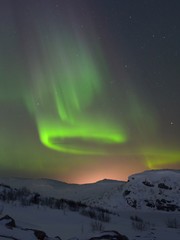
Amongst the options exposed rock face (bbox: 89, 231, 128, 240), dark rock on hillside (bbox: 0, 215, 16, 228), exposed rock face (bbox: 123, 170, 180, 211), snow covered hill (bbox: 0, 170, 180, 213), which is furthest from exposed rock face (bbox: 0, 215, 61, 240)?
exposed rock face (bbox: 123, 170, 180, 211)

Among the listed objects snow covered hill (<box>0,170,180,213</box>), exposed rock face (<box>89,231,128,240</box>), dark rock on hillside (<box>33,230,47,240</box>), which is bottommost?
dark rock on hillside (<box>33,230,47,240</box>)

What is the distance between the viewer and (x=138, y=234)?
9508 millimetres

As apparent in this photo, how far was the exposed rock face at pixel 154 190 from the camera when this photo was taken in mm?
81188

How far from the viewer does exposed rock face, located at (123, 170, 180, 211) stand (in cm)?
8119

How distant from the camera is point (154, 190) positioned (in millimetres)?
95312

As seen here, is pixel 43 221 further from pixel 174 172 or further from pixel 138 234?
pixel 174 172

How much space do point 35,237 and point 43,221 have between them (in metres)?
2.51

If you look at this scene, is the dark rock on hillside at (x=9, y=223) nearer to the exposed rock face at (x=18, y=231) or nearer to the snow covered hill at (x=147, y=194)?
the exposed rock face at (x=18, y=231)

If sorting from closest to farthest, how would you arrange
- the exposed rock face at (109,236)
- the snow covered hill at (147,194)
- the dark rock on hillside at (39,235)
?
the dark rock on hillside at (39,235) < the exposed rock face at (109,236) < the snow covered hill at (147,194)

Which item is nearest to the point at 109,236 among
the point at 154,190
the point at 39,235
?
the point at 39,235

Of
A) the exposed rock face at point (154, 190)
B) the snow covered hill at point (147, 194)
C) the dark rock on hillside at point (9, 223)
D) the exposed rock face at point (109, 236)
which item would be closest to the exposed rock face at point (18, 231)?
the dark rock on hillside at point (9, 223)

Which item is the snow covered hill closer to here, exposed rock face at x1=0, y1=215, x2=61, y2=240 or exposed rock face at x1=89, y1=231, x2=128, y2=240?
exposed rock face at x1=89, y1=231, x2=128, y2=240

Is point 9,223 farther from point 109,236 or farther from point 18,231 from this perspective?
point 109,236

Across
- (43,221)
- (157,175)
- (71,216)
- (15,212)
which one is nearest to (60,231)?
(43,221)
